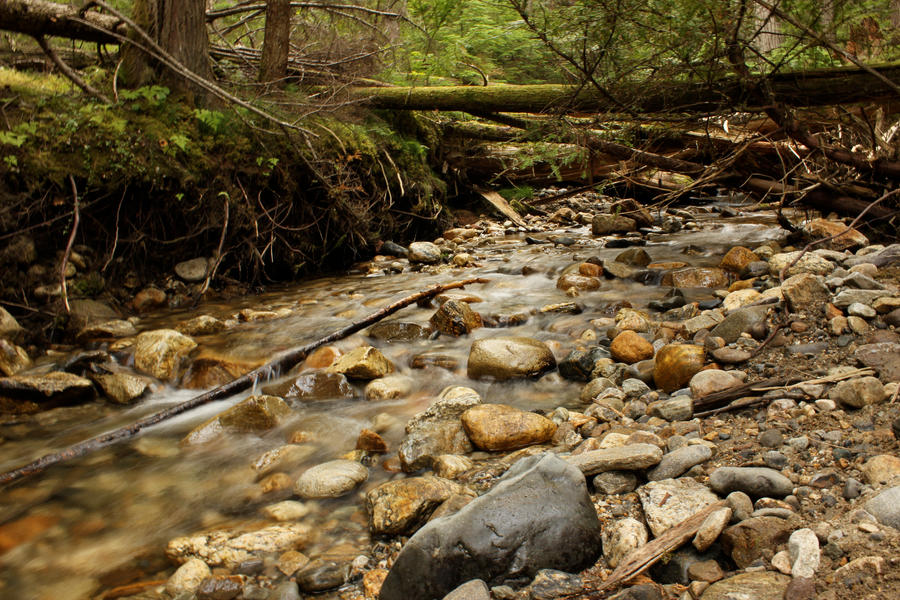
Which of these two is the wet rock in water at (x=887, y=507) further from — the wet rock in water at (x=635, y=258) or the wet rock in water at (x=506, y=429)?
the wet rock in water at (x=635, y=258)

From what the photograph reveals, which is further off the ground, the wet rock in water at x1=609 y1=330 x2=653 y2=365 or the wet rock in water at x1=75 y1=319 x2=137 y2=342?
the wet rock in water at x1=609 y1=330 x2=653 y2=365

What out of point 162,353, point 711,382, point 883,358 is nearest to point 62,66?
point 162,353

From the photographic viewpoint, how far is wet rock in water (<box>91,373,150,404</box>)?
383 cm

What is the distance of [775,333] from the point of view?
3.17 meters

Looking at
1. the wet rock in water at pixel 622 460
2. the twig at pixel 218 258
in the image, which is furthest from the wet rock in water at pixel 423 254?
the wet rock in water at pixel 622 460

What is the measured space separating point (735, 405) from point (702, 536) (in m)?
1.14

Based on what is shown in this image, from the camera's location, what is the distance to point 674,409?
2.76 metres

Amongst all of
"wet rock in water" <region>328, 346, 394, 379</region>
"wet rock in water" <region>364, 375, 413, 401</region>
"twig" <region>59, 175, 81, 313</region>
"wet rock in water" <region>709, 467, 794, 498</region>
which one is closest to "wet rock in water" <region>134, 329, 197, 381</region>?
"twig" <region>59, 175, 81, 313</region>

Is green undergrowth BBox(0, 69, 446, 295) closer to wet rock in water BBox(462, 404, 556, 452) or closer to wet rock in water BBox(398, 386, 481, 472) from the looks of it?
wet rock in water BBox(398, 386, 481, 472)

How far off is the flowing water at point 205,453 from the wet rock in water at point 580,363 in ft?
0.37

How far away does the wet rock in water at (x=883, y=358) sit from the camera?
2.42 meters

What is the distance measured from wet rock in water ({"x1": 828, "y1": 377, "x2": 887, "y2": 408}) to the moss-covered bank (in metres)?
4.54

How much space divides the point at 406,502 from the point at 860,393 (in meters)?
1.95

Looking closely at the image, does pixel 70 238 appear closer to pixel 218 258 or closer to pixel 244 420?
pixel 218 258
